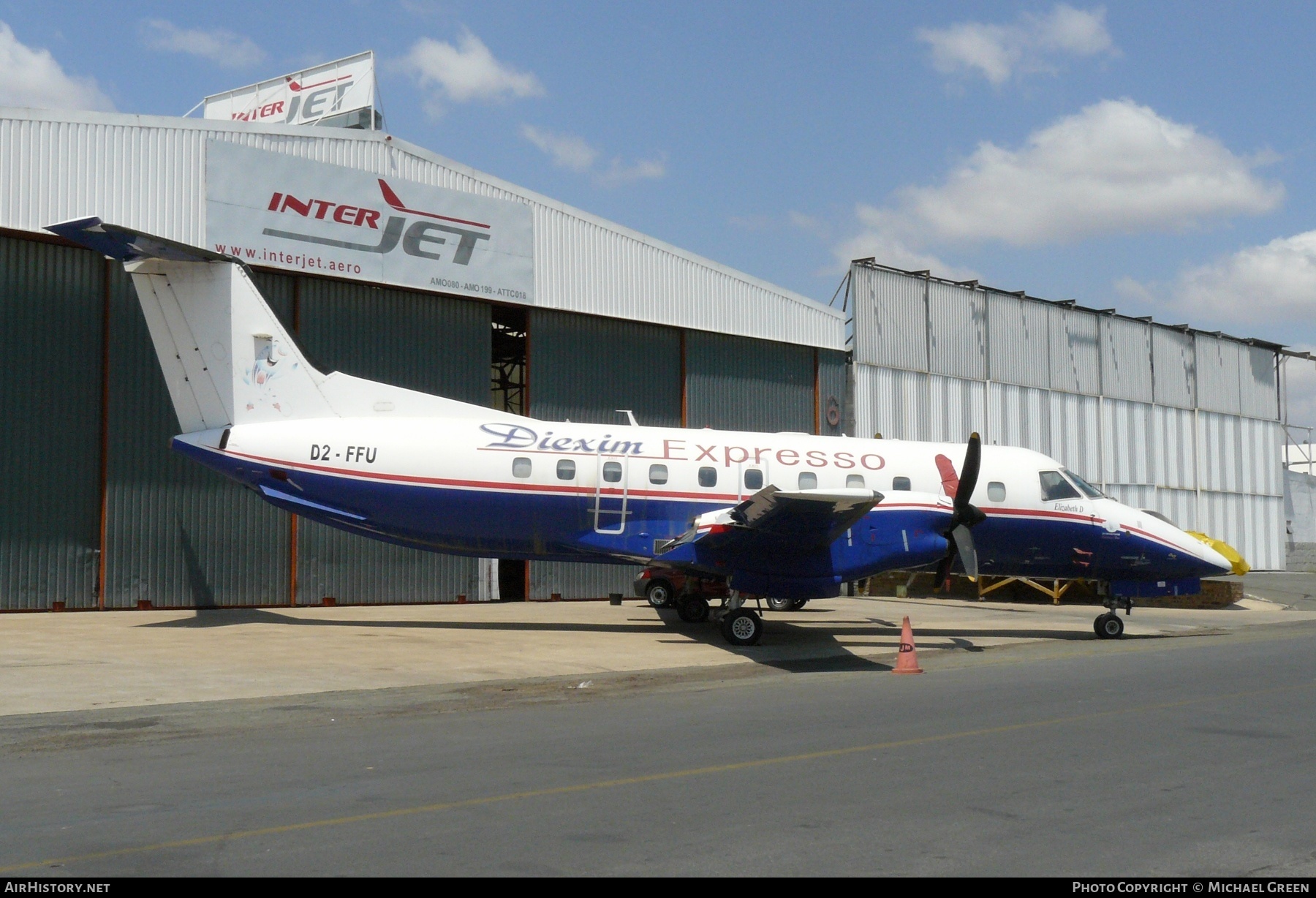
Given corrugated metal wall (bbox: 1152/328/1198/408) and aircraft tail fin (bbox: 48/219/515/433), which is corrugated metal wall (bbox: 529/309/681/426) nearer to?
aircraft tail fin (bbox: 48/219/515/433)

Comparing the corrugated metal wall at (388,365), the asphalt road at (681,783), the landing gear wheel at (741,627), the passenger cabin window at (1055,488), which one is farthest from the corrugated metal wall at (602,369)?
the asphalt road at (681,783)

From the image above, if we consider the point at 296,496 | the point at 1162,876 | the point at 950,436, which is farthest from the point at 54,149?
the point at 950,436

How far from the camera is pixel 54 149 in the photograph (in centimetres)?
2147

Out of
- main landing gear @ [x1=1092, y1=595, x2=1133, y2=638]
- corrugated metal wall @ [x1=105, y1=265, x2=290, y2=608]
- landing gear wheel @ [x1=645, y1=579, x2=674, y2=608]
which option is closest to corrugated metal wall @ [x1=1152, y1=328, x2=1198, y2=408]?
main landing gear @ [x1=1092, y1=595, x2=1133, y2=638]

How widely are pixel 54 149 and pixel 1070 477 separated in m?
20.7

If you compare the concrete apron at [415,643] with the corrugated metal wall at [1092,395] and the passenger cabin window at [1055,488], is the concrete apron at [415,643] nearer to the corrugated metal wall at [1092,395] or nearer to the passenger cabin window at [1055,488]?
the passenger cabin window at [1055,488]

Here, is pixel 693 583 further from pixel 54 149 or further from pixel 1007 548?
pixel 54 149

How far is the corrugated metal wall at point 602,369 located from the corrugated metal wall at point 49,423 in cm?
1034

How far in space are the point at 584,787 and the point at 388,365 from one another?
20190mm

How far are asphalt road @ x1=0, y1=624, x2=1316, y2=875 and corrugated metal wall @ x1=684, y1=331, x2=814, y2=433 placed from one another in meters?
18.7

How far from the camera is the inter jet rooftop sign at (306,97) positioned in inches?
1101

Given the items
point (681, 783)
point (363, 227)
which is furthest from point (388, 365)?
point (681, 783)

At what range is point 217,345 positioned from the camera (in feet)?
62.1

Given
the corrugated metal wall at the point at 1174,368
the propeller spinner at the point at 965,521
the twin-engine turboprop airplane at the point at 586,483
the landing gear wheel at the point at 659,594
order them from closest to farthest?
1. the propeller spinner at the point at 965,521
2. the twin-engine turboprop airplane at the point at 586,483
3. the landing gear wheel at the point at 659,594
4. the corrugated metal wall at the point at 1174,368
